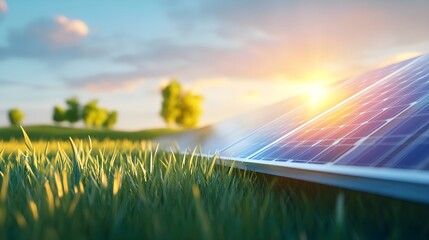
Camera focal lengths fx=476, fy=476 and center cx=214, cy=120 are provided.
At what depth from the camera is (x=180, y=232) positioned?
2.56 m

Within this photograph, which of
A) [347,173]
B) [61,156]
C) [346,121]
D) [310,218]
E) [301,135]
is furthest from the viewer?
[61,156]

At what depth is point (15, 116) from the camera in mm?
89750

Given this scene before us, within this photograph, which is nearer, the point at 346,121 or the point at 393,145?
the point at 393,145

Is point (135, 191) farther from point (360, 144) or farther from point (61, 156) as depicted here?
point (360, 144)

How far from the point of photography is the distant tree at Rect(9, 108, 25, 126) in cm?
8938

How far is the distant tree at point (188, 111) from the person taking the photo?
193 ft

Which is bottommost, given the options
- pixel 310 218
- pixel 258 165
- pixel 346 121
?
pixel 310 218

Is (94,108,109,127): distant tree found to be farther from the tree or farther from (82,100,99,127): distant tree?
the tree

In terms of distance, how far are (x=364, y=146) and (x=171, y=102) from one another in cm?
5594

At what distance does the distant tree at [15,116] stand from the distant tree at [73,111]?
2285cm

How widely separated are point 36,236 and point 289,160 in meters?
2.00

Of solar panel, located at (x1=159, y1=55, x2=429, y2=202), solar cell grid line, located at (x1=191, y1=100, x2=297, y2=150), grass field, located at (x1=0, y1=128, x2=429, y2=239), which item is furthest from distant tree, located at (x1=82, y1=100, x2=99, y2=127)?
grass field, located at (x1=0, y1=128, x2=429, y2=239)

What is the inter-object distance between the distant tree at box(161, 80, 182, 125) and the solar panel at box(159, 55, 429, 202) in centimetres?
5313

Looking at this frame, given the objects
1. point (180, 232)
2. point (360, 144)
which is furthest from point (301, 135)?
point (180, 232)
